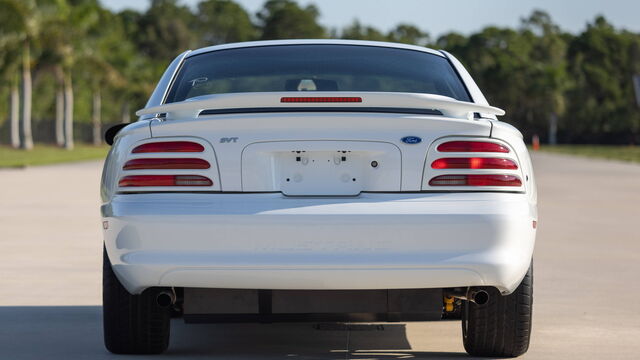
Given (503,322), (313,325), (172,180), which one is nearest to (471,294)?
(503,322)

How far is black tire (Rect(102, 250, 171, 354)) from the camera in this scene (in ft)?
18.1

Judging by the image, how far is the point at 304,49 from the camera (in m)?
6.41

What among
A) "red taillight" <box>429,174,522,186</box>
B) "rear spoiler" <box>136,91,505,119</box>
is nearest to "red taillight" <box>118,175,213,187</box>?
"rear spoiler" <box>136,91,505,119</box>

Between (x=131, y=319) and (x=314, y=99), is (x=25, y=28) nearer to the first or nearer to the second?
(x=131, y=319)

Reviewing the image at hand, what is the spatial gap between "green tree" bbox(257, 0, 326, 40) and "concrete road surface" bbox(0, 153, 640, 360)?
154565 millimetres

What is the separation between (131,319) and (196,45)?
171m

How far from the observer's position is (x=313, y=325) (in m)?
6.89

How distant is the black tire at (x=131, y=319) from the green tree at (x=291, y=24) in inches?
6337

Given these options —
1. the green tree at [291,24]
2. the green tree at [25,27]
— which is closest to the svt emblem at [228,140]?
the green tree at [25,27]

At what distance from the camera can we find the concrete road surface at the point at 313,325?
6.03 m

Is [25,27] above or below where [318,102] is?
below

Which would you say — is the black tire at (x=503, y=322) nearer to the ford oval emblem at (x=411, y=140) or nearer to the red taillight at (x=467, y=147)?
the red taillight at (x=467, y=147)

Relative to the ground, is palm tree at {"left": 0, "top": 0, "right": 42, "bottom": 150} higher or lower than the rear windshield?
lower

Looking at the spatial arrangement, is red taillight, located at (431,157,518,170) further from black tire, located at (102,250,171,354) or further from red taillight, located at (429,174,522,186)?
black tire, located at (102,250,171,354)
